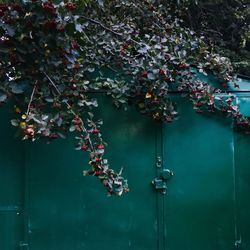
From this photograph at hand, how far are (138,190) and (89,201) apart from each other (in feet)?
1.33

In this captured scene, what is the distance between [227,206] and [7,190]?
70.9 inches

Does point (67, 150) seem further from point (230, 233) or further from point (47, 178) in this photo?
point (230, 233)

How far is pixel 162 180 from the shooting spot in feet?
10.8

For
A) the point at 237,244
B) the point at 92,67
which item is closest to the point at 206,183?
the point at 237,244

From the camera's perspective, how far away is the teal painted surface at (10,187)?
325cm

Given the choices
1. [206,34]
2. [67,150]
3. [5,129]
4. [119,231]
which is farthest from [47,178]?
[206,34]

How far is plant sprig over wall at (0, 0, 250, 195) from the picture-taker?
2.39 m

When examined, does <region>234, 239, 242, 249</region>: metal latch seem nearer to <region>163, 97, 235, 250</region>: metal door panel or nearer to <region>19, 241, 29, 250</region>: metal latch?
<region>163, 97, 235, 250</region>: metal door panel

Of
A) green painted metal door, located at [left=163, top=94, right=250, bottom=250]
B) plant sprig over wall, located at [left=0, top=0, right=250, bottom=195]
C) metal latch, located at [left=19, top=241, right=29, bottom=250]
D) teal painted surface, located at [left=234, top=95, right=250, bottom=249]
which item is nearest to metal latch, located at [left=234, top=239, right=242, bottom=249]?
green painted metal door, located at [left=163, top=94, right=250, bottom=250]

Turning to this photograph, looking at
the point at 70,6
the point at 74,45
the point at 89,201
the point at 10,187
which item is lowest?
the point at 89,201

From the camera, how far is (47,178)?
129 inches

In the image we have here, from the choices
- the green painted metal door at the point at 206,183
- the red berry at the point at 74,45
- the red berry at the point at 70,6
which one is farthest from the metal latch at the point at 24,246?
the red berry at the point at 70,6

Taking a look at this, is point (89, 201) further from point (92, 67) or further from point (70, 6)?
point (70, 6)

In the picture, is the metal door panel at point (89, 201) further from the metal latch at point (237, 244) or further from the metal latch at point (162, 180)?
the metal latch at point (237, 244)
